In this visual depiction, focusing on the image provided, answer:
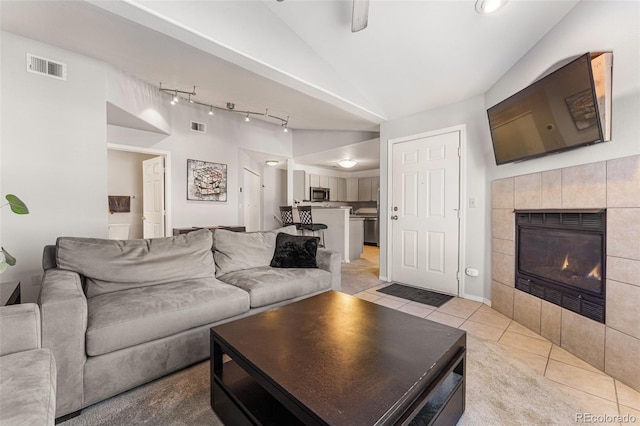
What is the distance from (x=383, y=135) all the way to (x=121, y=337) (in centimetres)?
379

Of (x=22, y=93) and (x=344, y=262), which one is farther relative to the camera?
(x=344, y=262)

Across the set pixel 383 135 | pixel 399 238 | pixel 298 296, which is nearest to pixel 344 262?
pixel 399 238

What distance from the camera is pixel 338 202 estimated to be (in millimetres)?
8172

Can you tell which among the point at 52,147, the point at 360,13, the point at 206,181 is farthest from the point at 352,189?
the point at 52,147

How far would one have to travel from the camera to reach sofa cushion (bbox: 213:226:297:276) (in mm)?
2518

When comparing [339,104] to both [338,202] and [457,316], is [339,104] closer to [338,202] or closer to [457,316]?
[457,316]

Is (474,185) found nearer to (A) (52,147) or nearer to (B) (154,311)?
(B) (154,311)

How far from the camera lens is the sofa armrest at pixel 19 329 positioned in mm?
1066

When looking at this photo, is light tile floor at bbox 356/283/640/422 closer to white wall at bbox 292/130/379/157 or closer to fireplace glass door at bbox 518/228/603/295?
fireplace glass door at bbox 518/228/603/295

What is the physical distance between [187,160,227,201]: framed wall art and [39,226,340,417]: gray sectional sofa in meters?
2.55

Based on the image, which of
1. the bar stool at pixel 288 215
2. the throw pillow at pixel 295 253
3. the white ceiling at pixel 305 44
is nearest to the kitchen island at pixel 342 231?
the bar stool at pixel 288 215

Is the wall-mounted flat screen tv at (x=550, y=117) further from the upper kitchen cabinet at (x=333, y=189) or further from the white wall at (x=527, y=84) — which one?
the upper kitchen cabinet at (x=333, y=189)

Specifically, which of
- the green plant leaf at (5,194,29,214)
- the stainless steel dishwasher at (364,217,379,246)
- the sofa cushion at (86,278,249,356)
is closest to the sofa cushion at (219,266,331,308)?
the sofa cushion at (86,278,249,356)

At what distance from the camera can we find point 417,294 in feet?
11.1
